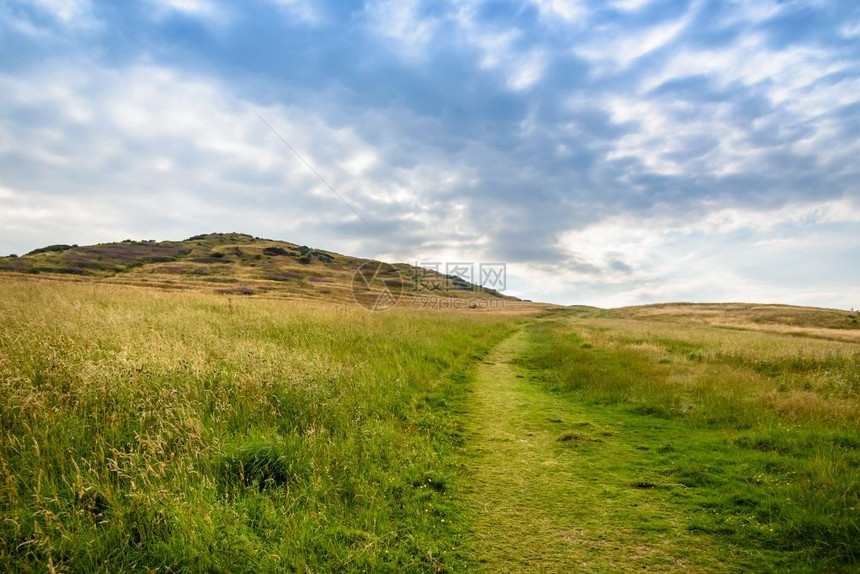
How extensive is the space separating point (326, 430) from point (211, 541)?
2.70m

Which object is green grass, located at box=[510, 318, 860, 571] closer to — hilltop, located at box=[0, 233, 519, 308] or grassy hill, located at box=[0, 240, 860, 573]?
grassy hill, located at box=[0, 240, 860, 573]

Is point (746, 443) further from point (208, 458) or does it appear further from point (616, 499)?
point (208, 458)

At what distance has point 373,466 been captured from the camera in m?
5.84

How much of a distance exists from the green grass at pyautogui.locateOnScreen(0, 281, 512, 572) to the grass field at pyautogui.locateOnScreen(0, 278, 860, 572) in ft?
0.11

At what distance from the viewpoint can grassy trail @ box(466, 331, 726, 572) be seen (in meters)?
4.29

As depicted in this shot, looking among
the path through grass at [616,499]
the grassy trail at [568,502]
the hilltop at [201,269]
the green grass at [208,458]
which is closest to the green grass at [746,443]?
the path through grass at [616,499]

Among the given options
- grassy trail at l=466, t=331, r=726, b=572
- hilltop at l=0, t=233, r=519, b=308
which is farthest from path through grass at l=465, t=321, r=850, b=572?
hilltop at l=0, t=233, r=519, b=308

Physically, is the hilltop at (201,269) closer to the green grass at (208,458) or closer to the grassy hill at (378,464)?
the green grass at (208,458)

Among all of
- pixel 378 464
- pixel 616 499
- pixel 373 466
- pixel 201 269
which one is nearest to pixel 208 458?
pixel 373 466

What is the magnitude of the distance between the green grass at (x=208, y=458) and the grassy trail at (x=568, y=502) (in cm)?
54

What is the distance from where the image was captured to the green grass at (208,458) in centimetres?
378

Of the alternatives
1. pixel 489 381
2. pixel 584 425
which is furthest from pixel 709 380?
pixel 489 381

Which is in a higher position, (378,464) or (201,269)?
(201,269)

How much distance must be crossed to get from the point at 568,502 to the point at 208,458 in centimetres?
512
